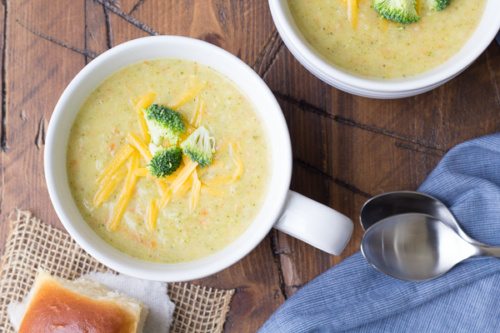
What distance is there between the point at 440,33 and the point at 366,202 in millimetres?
514

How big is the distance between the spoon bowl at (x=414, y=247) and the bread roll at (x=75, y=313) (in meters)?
0.70

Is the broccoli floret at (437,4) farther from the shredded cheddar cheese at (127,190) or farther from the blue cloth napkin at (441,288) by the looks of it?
the shredded cheddar cheese at (127,190)

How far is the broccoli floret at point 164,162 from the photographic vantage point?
1785mm

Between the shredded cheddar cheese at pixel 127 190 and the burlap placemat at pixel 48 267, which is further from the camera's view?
the burlap placemat at pixel 48 267

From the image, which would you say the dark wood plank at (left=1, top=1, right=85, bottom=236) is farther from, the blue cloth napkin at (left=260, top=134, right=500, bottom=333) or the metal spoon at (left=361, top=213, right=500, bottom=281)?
the metal spoon at (left=361, top=213, right=500, bottom=281)

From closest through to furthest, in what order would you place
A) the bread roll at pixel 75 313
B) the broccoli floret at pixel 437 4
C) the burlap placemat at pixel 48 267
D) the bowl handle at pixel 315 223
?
the bowl handle at pixel 315 223 → the broccoli floret at pixel 437 4 → the bread roll at pixel 75 313 → the burlap placemat at pixel 48 267

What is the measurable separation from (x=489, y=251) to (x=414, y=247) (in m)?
0.21

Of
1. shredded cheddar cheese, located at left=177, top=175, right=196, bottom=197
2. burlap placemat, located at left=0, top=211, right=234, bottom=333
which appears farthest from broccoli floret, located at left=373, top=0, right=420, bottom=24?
burlap placemat, located at left=0, top=211, right=234, bottom=333

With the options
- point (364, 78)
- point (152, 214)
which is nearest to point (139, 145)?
point (152, 214)

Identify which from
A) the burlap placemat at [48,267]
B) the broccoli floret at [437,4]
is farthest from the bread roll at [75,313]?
the broccoli floret at [437,4]

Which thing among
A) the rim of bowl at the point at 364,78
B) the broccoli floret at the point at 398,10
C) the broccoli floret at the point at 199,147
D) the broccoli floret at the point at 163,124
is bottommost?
the broccoli floret at the point at 199,147

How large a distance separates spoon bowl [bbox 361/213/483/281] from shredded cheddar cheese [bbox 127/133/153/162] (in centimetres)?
66

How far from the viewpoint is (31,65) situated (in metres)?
2.09

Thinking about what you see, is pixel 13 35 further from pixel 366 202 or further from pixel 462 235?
pixel 462 235
